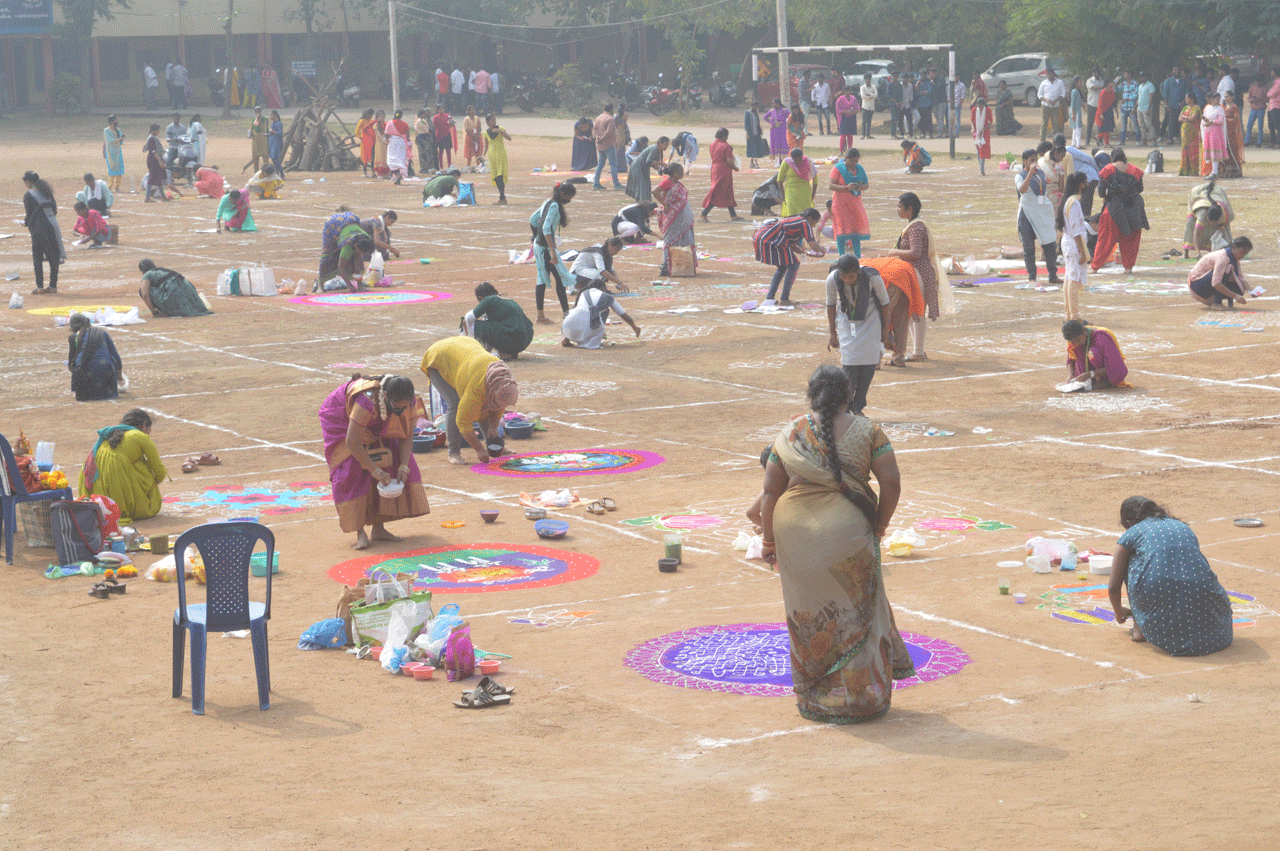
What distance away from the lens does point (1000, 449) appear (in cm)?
1309

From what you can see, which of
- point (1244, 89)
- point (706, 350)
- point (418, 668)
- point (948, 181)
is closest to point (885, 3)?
point (1244, 89)

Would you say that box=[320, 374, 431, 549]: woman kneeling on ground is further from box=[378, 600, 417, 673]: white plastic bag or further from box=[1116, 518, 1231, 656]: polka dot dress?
box=[1116, 518, 1231, 656]: polka dot dress

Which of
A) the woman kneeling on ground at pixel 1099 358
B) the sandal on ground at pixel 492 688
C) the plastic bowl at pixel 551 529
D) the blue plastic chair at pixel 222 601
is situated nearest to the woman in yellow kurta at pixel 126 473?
the plastic bowl at pixel 551 529

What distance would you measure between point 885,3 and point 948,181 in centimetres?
1970

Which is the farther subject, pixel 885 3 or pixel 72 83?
pixel 72 83

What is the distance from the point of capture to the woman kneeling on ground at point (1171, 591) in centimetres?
798

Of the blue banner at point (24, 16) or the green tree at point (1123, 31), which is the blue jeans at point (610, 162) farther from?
the blue banner at point (24, 16)

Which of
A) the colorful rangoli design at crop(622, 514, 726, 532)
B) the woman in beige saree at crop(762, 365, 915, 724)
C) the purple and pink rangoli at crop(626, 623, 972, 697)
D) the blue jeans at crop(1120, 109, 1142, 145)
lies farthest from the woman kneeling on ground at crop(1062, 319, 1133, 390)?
the blue jeans at crop(1120, 109, 1142, 145)

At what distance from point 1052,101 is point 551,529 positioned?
33.8 metres

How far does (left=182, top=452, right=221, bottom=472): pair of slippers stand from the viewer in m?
13.2

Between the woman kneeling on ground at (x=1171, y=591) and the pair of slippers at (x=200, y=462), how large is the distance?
781cm

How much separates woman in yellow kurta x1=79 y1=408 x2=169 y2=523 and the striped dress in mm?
9782

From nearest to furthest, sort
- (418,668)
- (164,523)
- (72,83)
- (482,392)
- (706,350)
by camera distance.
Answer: (418,668)
(164,523)
(482,392)
(706,350)
(72,83)

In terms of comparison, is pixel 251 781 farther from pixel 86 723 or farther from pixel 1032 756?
pixel 1032 756
